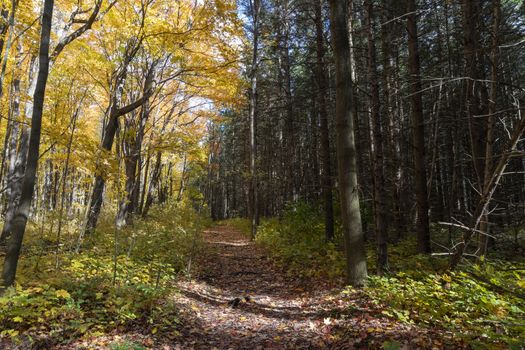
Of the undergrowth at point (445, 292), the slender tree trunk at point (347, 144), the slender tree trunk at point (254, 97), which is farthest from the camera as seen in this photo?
the slender tree trunk at point (254, 97)

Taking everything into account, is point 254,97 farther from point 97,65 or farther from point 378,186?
point 378,186

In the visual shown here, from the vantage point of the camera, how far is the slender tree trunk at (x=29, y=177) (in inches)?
183

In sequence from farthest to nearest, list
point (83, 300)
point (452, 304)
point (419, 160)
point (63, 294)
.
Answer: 1. point (419, 160)
2. point (83, 300)
3. point (63, 294)
4. point (452, 304)

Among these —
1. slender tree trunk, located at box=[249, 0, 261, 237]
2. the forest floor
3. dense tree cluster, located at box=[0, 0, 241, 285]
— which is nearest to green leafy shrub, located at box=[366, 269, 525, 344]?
the forest floor

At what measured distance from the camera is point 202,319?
18.1 ft

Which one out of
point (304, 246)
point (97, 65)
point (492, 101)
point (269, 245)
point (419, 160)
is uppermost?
point (97, 65)

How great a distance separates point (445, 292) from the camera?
4.70 metres

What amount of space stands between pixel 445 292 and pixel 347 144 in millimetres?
2894

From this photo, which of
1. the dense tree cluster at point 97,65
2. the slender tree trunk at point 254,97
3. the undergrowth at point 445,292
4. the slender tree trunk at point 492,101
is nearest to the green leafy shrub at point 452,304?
the undergrowth at point 445,292

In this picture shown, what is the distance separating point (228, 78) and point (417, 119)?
21.3 feet

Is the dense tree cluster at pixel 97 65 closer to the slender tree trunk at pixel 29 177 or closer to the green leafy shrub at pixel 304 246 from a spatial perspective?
the slender tree trunk at pixel 29 177

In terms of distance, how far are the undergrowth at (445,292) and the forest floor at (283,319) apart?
0.28 meters

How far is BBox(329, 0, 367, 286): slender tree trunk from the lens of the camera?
5.90m

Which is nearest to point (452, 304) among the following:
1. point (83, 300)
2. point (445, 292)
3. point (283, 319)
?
point (445, 292)
